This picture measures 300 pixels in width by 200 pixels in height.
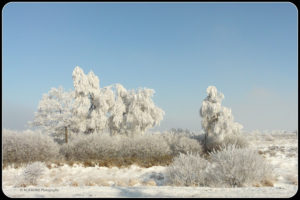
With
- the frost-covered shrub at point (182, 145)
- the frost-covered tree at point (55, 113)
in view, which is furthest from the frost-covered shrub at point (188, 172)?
the frost-covered tree at point (55, 113)

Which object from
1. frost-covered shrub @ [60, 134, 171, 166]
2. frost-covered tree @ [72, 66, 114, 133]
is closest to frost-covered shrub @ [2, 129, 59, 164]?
frost-covered shrub @ [60, 134, 171, 166]

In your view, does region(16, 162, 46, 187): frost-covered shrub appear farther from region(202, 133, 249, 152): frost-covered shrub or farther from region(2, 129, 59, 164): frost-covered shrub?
region(202, 133, 249, 152): frost-covered shrub

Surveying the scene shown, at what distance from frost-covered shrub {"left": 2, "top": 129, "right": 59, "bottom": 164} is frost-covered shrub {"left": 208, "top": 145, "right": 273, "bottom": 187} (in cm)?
861

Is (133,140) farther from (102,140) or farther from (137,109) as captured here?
(137,109)

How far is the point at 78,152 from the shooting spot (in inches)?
558

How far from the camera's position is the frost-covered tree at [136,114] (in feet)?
61.0

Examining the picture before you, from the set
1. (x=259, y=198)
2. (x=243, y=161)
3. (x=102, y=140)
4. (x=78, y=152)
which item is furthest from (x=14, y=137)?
(x=259, y=198)

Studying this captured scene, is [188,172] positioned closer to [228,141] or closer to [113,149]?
[113,149]

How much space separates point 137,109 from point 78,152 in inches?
231

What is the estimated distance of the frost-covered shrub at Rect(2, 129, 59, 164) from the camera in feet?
40.2

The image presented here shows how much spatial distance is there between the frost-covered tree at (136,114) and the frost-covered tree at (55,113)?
366 centimetres

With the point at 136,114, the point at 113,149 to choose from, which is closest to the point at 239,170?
the point at 113,149

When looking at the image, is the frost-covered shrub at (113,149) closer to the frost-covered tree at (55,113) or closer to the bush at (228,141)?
the bush at (228,141)

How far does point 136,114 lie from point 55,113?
701 cm
